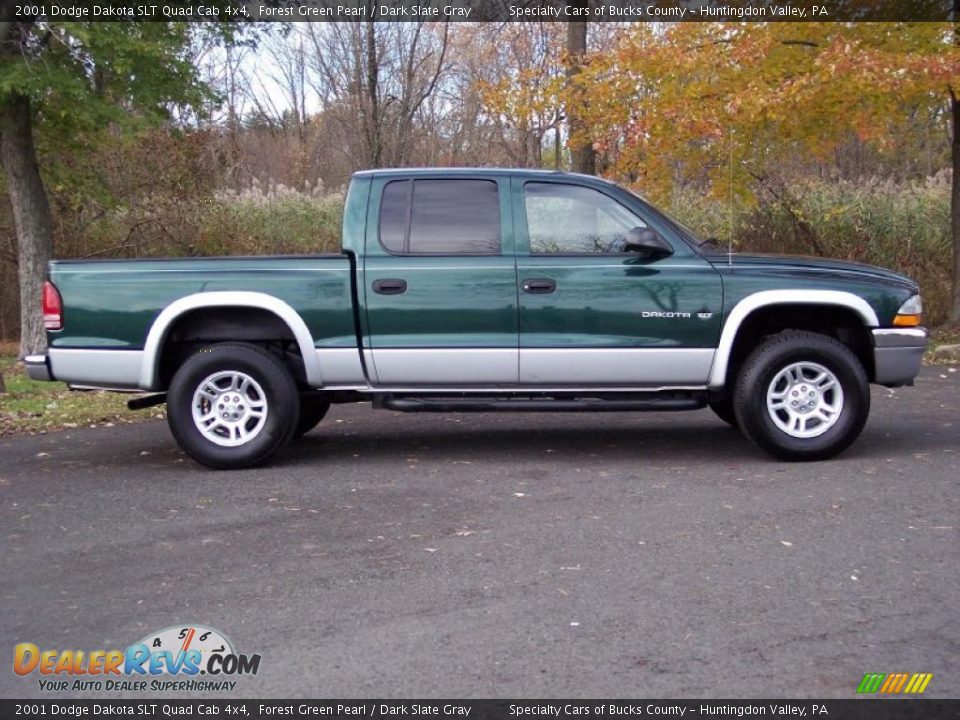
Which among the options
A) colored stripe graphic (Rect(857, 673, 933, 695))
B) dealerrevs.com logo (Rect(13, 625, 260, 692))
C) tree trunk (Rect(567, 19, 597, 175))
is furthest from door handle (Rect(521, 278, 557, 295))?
tree trunk (Rect(567, 19, 597, 175))

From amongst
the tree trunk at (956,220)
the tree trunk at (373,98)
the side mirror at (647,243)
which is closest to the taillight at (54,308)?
the side mirror at (647,243)

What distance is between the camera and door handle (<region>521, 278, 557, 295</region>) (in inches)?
278

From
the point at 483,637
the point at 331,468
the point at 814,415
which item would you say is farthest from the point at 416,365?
the point at 483,637

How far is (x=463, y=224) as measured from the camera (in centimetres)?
728

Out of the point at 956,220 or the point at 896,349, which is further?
the point at 956,220

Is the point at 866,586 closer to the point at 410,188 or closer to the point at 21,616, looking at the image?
the point at 21,616

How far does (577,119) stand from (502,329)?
8483mm

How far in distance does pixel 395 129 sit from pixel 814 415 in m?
15.1

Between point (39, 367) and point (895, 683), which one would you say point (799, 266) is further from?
point (39, 367)

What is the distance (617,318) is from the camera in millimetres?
7043

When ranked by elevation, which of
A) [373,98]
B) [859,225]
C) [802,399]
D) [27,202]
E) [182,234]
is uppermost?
[373,98]

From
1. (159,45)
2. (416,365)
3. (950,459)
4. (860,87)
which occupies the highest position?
(159,45)
